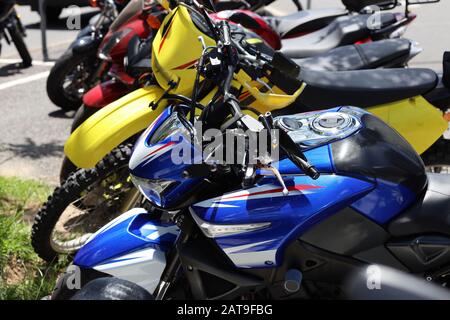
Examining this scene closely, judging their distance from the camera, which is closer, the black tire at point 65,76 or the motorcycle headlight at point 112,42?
the motorcycle headlight at point 112,42

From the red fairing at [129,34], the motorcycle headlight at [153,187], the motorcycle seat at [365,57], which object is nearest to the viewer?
the motorcycle headlight at [153,187]

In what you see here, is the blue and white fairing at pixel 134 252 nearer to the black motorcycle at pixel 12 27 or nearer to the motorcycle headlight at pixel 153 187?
the motorcycle headlight at pixel 153 187

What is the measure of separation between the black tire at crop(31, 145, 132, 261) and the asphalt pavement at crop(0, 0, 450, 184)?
1362mm

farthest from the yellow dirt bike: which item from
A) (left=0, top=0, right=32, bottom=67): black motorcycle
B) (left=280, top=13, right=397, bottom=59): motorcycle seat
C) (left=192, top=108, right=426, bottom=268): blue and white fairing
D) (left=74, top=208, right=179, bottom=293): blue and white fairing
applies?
(left=0, top=0, right=32, bottom=67): black motorcycle

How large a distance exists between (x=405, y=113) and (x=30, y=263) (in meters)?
2.28

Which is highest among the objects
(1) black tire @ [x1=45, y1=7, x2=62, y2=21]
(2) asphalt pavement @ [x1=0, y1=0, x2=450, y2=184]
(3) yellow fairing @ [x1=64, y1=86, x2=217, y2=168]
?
(3) yellow fairing @ [x1=64, y1=86, x2=217, y2=168]

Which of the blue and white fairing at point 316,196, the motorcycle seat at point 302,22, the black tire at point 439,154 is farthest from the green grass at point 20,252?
the motorcycle seat at point 302,22

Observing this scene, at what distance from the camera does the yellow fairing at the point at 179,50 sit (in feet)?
9.73

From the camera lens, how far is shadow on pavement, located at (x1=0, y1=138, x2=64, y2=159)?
499 cm

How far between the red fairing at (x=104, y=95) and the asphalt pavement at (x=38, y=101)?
0.83 meters

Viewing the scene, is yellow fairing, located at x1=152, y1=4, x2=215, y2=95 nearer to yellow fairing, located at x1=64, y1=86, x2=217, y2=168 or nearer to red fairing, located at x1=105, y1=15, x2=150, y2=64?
yellow fairing, located at x1=64, y1=86, x2=217, y2=168

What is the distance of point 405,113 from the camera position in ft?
10.1

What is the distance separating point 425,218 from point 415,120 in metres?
1.23
